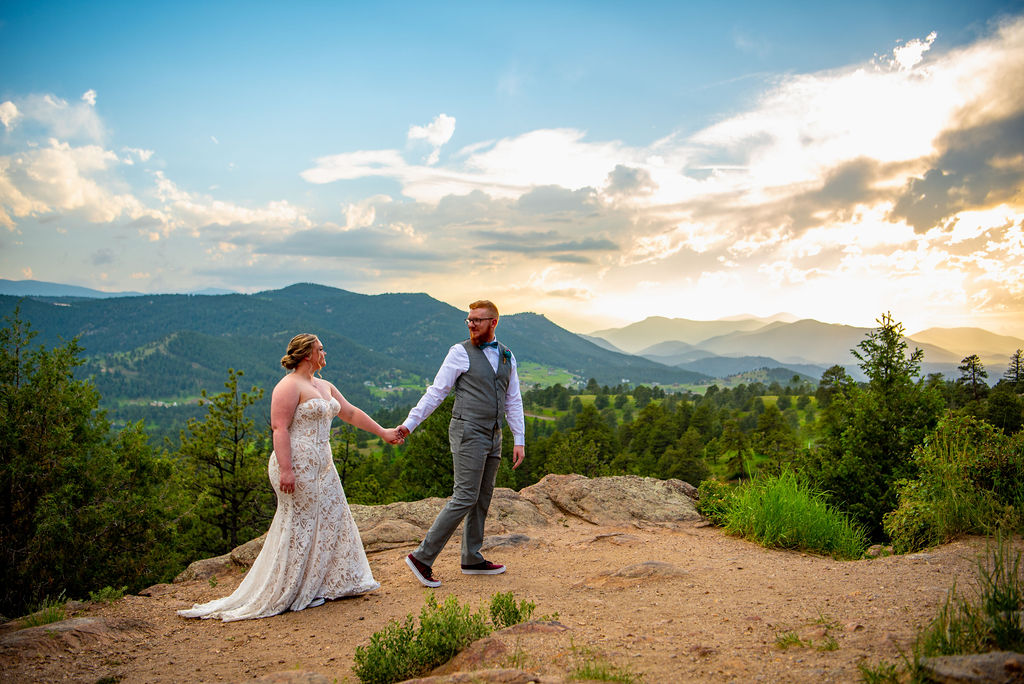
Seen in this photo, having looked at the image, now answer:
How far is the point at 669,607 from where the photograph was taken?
5.09 metres

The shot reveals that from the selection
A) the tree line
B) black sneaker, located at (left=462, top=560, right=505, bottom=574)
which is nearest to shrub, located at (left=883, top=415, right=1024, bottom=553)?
the tree line

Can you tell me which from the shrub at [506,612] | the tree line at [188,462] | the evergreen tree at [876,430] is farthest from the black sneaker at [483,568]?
the evergreen tree at [876,430]

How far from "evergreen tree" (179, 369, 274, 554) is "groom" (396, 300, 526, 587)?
19787 mm

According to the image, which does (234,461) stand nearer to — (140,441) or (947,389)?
(140,441)

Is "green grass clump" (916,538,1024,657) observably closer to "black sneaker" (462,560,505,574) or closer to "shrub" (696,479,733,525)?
"black sneaker" (462,560,505,574)

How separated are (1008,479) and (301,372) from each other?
8.09 metres

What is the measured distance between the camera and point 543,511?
10211 mm

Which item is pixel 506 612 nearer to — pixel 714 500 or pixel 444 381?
pixel 444 381

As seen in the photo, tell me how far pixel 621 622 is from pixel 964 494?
199 inches

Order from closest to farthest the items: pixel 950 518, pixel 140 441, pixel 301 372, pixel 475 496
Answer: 1. pixel 301 372
2. pixel 475 496
3. pixel 950 518
4. pixel 140 441

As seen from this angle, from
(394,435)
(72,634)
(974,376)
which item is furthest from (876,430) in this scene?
(72,634)

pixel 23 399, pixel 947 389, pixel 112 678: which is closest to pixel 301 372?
pixel 112 678

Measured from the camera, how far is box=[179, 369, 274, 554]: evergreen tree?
24.7 m

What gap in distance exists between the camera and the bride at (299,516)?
214 inches
